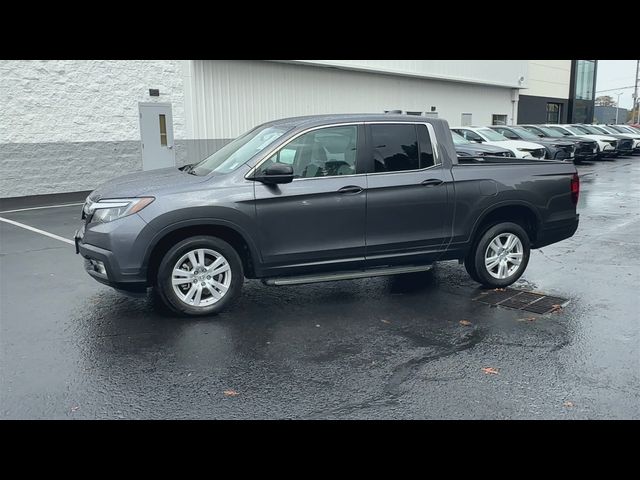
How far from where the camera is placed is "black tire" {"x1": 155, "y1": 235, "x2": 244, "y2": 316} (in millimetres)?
5727

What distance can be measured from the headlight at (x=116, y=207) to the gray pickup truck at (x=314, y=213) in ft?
0.04

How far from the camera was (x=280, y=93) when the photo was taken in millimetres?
20062

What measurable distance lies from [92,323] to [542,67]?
38.9 metres

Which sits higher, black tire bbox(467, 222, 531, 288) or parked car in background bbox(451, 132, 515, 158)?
parked car in background bbox(451, 132, 515, 158)

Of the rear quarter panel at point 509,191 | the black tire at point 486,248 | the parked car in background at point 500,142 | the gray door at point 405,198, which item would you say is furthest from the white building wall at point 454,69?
the black tire at point 486,248

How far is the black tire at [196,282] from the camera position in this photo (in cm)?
573

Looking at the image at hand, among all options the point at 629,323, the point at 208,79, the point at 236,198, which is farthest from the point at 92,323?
the point at 208,79

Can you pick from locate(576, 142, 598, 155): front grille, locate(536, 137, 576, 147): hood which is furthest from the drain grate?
locate(576, 142, 598, 155): front grille

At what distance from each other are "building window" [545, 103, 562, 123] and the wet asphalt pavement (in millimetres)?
37017

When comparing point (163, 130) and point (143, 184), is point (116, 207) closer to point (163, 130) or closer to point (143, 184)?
point (143, 184)

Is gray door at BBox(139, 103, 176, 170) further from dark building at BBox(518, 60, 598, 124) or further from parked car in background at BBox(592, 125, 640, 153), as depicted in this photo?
dark building at BBox(518, 60, 598, 124)

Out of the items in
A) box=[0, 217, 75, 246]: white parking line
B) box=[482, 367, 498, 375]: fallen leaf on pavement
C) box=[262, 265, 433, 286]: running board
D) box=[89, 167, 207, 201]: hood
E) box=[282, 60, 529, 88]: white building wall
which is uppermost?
box=[282, 60, 529, 88]: white building wall

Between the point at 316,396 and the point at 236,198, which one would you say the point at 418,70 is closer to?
the point at 236,198

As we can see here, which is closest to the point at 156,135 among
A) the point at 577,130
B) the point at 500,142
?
the point at 500,142
